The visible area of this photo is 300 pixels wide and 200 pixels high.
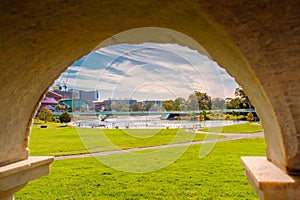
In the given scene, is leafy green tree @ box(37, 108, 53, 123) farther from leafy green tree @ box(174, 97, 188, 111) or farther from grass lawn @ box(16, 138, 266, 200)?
grass lawn @ box(16, 138, 266, 200)

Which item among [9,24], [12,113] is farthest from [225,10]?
[12,113]

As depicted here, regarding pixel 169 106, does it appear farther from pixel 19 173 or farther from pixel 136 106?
pixel 19 173

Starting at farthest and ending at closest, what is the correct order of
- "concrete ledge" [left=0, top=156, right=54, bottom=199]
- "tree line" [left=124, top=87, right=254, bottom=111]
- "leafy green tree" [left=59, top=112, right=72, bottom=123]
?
"leafy green tree" [left=59, top=112, right=72, bottom=123] < "tree line" [left=124, top=87, right=254, bottom=111] < "concrete ledge" [left=0, top=156, right=54, bottom=199]

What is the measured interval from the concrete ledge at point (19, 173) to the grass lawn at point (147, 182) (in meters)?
3.60

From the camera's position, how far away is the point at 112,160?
11.8 meters

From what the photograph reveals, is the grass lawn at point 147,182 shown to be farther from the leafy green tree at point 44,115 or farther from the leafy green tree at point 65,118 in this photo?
the leafy green tree at point 44,115

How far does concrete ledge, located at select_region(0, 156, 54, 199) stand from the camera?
326 cm

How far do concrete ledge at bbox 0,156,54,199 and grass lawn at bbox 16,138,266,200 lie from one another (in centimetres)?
360

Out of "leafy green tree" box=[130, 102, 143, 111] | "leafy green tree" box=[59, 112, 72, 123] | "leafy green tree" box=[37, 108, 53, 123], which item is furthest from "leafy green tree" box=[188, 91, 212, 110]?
"leafy green tree" box=[37, 108, 53, 123]

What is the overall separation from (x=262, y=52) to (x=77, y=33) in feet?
5.55

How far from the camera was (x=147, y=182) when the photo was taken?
8531 millimetres

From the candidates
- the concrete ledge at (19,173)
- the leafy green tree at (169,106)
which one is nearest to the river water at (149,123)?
the leafy green tree at (169,106)

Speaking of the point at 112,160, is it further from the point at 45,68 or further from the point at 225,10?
the point at 225,10

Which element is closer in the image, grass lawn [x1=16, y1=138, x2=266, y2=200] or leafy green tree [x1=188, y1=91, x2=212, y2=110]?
grass lawn [x1=16, y1=138, x2=266, y2=200]
